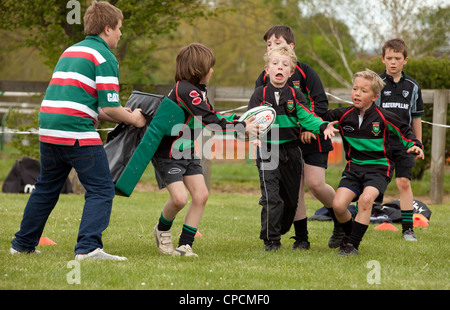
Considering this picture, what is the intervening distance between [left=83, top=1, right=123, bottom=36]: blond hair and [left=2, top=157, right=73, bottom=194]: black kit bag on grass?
617 cm

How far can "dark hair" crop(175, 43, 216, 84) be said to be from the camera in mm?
5297

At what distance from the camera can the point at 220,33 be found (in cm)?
2839

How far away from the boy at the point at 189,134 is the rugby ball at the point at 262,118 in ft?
0.19

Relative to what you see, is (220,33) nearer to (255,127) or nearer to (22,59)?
(22,59)

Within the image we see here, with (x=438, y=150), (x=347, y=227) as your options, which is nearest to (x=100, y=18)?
(x=347, y=227)

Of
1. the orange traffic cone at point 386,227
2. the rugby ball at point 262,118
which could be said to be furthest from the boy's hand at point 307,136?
the orange traffic cone at point 386,227

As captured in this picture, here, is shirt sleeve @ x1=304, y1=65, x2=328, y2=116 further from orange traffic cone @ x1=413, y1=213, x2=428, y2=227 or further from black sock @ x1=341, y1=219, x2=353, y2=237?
orange traffic cone @ x1=413, y1=213, x2=428, y2=227

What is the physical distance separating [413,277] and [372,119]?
1.63 meters

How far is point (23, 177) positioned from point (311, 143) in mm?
6525

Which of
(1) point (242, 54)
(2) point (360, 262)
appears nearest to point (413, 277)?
(2) point (360, 262)

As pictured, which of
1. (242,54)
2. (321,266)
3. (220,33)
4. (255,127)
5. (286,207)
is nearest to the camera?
(321,266)

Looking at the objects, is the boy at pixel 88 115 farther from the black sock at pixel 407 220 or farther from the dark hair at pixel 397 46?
the black sock at pixel 407 220

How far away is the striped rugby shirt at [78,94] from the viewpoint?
483cm

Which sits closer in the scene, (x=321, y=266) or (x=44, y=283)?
(x=44, y=283)
